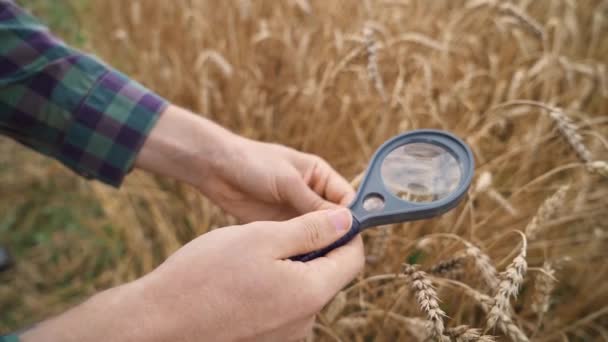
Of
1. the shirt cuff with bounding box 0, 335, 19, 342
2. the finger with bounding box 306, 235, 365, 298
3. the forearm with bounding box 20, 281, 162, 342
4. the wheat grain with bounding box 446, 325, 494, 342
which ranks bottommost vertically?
the shirt cuff with bounding box 0, 335, 19, 342

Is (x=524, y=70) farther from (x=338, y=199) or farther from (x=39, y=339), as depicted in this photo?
(x=39, y=339)

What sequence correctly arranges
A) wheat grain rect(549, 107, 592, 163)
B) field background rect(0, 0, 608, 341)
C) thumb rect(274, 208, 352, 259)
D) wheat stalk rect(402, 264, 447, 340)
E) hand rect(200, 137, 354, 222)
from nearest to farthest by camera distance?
wheat stalk rect(402, 264, 447, 340) → thumb rect(274, 208, 352, 259) → wheat grain rect(549, 107, 592, 163) → hand rect(200, 137, 354, 222) → field background rect(0, 0, 608, 341)

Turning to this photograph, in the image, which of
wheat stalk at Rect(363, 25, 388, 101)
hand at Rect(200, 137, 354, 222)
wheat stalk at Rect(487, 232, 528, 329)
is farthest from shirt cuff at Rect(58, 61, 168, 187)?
wheat stalk at Rect(487, 232, 528, 329)

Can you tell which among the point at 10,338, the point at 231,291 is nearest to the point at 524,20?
the point at 231,291

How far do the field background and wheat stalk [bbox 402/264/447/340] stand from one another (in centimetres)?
23

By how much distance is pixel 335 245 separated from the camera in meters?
0.77

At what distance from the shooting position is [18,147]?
202cm

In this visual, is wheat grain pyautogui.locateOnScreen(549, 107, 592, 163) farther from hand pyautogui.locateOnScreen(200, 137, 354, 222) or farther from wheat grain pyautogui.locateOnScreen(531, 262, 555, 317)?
hand pyautogui.locateOnScreen(200, 137, 354, 222)

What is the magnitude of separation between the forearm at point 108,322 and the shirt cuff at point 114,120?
1.36 feet

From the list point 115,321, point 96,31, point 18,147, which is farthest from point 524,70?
point 18,147

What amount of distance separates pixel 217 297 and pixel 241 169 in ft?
1.11

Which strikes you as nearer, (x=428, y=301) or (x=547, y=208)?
(x=428, y=301)

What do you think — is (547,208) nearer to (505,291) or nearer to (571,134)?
(571,134)

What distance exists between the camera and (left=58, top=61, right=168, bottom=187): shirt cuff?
100 centimetres
